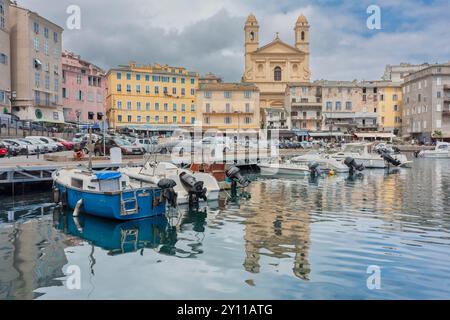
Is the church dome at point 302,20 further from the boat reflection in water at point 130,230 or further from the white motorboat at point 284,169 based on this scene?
the boat reflection in water at point 130,230

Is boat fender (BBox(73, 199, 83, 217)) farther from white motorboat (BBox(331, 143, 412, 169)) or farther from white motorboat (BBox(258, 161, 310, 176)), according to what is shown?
white motorboat (BBox(331, 143, 412, 169))

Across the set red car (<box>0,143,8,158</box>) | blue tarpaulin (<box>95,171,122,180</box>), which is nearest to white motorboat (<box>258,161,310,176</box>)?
red car (<box>0,143,8,158</box>)

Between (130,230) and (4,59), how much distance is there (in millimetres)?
48088

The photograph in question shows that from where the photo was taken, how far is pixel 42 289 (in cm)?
1120

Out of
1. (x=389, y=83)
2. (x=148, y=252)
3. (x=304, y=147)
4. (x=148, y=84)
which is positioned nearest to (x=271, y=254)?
(x=148, y=252)

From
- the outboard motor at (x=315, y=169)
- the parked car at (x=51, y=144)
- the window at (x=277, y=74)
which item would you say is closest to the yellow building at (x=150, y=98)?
the window at (x=277, y=74)

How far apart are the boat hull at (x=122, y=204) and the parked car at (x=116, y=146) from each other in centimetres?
2042

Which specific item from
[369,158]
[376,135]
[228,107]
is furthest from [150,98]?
[369,158]

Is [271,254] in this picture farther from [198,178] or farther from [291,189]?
[291,189]

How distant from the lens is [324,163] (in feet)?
145

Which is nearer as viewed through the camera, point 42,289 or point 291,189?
point 42,289

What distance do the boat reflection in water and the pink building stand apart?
59584 millimetres

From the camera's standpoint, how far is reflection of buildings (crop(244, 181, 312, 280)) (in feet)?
43.8

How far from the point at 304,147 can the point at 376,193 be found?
45.4 m
